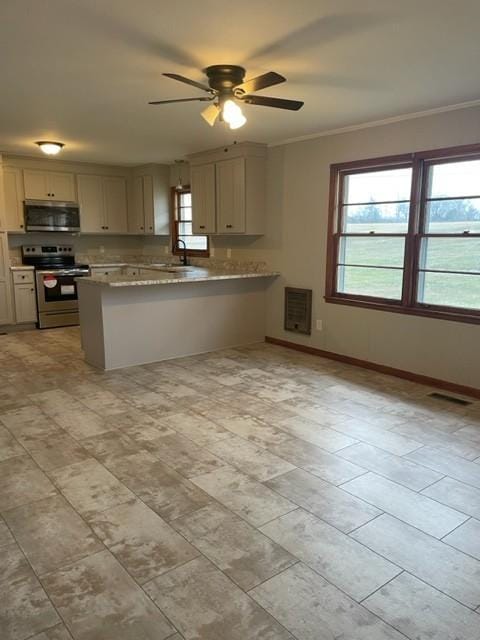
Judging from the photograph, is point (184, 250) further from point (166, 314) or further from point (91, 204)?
point (166, 314)

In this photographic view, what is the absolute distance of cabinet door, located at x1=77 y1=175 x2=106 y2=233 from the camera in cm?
739

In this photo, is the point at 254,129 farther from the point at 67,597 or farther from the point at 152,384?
the point at 67,597

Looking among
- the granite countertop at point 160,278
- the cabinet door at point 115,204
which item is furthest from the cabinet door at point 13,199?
the granite countertop at point 160,278

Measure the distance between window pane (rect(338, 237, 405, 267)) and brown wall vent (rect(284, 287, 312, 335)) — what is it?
672mm

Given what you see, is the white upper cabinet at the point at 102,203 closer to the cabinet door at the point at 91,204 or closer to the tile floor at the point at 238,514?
the cabinet door at the point at 91,204

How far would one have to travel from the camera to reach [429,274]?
14.5 feet

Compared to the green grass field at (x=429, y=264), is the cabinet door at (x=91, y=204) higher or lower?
higher

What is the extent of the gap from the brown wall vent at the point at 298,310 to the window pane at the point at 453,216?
1675 millimetres

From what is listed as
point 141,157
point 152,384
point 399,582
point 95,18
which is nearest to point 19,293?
point 141,157

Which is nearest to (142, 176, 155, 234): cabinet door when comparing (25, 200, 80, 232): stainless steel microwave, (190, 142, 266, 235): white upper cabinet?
(25, 200, 80, 232): stainless steel microwave

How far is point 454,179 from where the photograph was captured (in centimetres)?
414

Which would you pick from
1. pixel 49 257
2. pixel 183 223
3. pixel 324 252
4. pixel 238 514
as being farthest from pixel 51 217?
pixel 238 514

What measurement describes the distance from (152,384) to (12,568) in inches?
98.6

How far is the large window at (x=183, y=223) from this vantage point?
7.38m
